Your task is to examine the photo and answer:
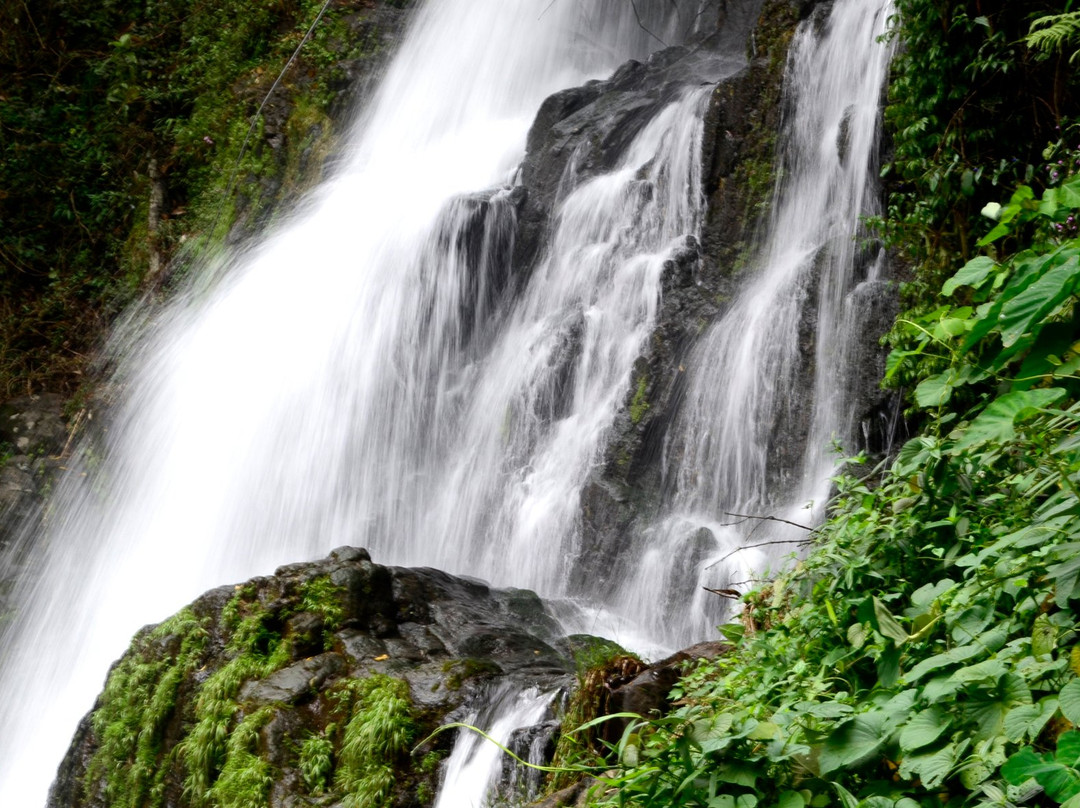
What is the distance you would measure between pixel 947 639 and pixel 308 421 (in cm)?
853

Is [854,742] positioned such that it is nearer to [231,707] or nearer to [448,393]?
[231,707]

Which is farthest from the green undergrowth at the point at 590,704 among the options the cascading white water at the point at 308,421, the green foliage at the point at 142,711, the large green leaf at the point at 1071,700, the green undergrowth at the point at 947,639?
the cascading white water at the point at 308,421

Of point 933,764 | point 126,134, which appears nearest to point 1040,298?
point 933,764

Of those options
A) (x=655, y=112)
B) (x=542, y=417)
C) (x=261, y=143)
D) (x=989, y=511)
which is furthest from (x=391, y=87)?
(x=989, y=511)

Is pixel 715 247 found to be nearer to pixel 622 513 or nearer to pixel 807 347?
pixel 807 347

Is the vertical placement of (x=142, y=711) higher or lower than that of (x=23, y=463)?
lower

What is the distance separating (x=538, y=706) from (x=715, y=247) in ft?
17.2

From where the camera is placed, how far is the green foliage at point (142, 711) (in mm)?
6492

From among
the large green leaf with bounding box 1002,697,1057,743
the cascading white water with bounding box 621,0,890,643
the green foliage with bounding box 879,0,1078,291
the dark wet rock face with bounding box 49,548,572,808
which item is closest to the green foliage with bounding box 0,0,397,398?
the cascading white water with bounding box 621,0,890,643

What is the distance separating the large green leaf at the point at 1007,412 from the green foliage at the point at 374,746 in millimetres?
3921

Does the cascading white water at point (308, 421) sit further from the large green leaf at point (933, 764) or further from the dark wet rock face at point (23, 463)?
the large green leaf at point (933, 764)

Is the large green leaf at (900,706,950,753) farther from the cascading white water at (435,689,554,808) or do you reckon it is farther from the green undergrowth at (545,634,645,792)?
the cascading white water at (435,689,554,808)

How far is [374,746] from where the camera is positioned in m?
5.36

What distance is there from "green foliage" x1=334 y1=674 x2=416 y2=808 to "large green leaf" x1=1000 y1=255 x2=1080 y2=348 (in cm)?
415
